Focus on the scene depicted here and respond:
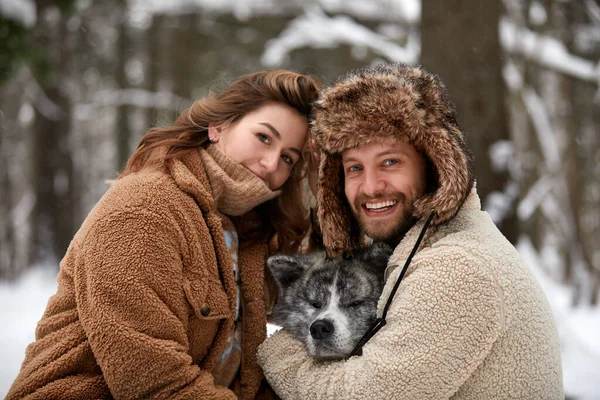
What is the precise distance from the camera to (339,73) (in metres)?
11.8

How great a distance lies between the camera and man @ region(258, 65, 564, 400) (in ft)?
7.75

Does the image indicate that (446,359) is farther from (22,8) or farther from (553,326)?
(22,8)

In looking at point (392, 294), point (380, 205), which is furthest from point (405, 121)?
point (392, 294)

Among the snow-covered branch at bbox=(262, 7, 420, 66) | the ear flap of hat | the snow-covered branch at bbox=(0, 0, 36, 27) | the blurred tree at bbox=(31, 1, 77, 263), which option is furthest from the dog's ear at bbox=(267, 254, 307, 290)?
the blurred tree at bbox=(31, 1, 77, 263)

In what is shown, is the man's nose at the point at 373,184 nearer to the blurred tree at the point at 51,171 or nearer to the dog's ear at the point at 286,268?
the dog's ear at the point at 286,268

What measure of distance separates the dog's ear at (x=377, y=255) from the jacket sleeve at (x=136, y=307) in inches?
43.6

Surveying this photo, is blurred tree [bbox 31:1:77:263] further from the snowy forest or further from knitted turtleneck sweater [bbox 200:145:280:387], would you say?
knitted turtleneck sweater [bbox 200:145:280:387]

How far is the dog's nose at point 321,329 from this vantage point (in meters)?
2.88

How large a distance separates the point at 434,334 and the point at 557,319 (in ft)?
16.2

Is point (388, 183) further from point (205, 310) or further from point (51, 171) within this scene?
point (51, 171)

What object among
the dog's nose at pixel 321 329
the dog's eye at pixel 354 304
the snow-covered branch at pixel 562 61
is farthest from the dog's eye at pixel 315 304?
the snow-covered branch at pixel 562 61

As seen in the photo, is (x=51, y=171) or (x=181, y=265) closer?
(x=181, y=265)

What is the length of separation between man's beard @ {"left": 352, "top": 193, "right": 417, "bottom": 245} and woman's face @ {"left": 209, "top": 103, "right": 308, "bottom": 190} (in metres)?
0.55

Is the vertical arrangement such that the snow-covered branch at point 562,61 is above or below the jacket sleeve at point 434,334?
above
